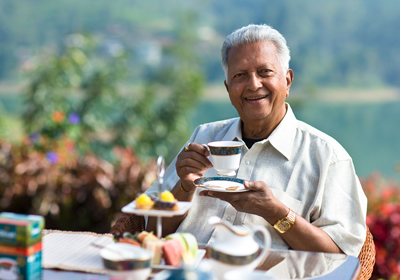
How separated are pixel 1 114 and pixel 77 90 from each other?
1409 millimetres

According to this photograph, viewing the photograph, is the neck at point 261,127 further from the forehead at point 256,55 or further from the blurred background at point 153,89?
the blurred background at point 153,89

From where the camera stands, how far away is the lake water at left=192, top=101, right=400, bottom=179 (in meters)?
5.12

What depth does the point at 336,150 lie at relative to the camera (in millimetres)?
2293

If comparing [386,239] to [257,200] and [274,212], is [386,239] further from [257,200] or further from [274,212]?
[257,200]

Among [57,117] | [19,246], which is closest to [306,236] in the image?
[19,246]

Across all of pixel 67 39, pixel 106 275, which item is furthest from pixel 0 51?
pixel 106 275

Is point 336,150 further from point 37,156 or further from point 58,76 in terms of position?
point 58,76

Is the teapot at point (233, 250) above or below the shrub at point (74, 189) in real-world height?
above

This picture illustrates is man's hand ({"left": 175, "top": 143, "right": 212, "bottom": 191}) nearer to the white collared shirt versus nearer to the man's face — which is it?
the white collared shirt

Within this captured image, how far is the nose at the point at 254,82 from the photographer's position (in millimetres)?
2305

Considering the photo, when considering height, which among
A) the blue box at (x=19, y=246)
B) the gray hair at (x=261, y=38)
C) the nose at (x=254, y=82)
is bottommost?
the blue box at (x=19, y=246)

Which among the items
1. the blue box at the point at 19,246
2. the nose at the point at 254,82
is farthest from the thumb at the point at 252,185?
the blue box at the point at 19,246

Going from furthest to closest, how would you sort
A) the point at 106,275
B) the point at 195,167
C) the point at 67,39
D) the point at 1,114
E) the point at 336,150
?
the point at 1,114 → the point at 67,39 → the point at 336,150 → the point at 195,167 → the point at 106,275

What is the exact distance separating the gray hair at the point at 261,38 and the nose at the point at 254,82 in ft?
0.53
